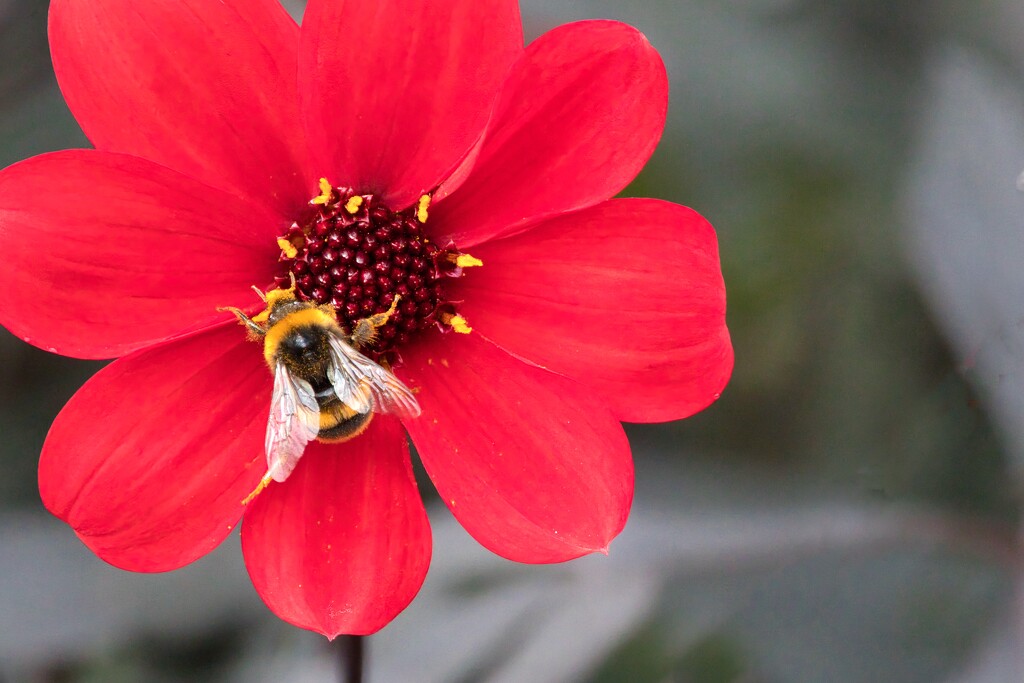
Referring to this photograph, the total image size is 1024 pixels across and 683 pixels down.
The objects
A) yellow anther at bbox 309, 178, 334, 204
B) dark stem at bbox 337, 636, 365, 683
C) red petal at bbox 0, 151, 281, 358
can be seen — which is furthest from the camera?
dark stem at bbox 337, 636, 365, 683

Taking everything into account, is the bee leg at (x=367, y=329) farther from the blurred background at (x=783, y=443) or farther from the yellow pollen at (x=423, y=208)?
the blurred background at (x=783, y=443)

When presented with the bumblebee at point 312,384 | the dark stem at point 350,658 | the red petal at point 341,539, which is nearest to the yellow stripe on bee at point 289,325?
the bumblebee at point 312,384

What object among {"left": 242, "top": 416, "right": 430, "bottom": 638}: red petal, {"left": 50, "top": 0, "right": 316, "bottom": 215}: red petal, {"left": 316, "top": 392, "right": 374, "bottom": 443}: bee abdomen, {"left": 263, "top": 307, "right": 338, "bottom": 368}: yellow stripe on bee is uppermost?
{"left": 50, "top": 0, "right": 316, "bottom": 215}: red petal

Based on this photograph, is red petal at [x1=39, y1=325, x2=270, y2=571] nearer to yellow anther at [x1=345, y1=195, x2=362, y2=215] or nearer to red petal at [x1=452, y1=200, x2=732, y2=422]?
yellow anther at [x1=345, y1=195, x2=362, y2=215]

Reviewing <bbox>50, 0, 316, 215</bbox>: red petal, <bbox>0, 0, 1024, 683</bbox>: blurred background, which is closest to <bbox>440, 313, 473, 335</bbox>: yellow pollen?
<bbox>50, 0, 316, 215</bbox>: red petal

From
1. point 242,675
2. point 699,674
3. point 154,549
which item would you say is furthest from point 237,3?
point 699,674
